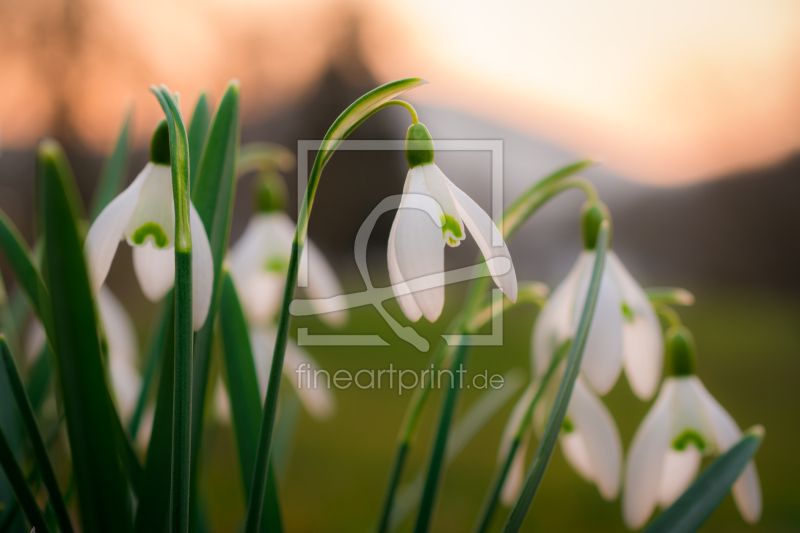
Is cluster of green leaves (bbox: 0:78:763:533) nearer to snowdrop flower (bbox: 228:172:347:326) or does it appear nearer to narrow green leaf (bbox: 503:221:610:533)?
narrow green leaf (bbox: 503:221:610:533)

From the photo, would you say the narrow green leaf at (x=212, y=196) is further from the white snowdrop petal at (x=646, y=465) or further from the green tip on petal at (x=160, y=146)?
the white snowdrop petal at (x=646, y=465)

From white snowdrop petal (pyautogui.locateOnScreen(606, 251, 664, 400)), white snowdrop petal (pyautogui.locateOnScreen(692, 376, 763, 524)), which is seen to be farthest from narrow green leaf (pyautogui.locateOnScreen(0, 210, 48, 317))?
white snowdrop petal (pyautogui.locateOnScreen(692, 376, 763, 524))

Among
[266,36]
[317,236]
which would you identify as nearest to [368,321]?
[317,236]

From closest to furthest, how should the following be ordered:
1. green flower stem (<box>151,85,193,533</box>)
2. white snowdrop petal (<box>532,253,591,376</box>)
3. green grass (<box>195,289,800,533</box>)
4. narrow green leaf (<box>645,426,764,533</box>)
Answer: green flower stem (<box>151,85,193,533</box>) < narrow green leaf (<box>645,426,764,533</box>) < white snowdrop petal (<box>532,253,591,376</box>) < green grass (<box>195,289,800,533</box>)

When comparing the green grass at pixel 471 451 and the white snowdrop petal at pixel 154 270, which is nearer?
the white snowdrop petal at pixel 154 270

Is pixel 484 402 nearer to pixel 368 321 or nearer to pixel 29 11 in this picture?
pixel 368 321

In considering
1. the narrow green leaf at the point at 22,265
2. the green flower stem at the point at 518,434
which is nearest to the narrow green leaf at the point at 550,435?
the green flower stem at the point at 518,434

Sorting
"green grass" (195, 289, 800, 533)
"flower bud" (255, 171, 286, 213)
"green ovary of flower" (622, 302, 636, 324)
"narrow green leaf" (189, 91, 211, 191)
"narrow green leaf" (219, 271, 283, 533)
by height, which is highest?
"narrow green leaf" (189, 91, 211, 191)
